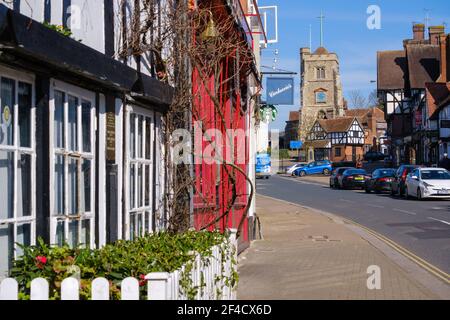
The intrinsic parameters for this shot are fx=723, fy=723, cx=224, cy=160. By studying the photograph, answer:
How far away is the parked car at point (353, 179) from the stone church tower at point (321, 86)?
77.9 meters

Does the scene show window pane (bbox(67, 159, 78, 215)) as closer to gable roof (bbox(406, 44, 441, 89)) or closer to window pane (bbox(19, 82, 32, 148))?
window pane (bbox(19, 82, 32, 148))

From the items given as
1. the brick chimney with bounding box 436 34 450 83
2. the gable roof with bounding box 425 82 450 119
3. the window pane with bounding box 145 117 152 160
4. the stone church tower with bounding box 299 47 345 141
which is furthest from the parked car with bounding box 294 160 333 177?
the window pane with bounding box 145 117 152 160

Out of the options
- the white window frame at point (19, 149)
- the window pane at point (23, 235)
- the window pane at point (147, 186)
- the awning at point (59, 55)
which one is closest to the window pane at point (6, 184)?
the white window frame at point (19, 149)

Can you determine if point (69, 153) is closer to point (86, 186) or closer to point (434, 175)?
point (86, 186)

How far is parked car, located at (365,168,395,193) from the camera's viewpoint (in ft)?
129

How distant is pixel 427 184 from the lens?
101 ft

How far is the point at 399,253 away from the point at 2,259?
1004 cm

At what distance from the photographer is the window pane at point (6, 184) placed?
17.6 ft

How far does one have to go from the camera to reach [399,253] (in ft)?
45.9

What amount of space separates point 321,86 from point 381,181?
86.6 m

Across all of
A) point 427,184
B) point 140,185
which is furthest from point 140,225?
point 427,184
